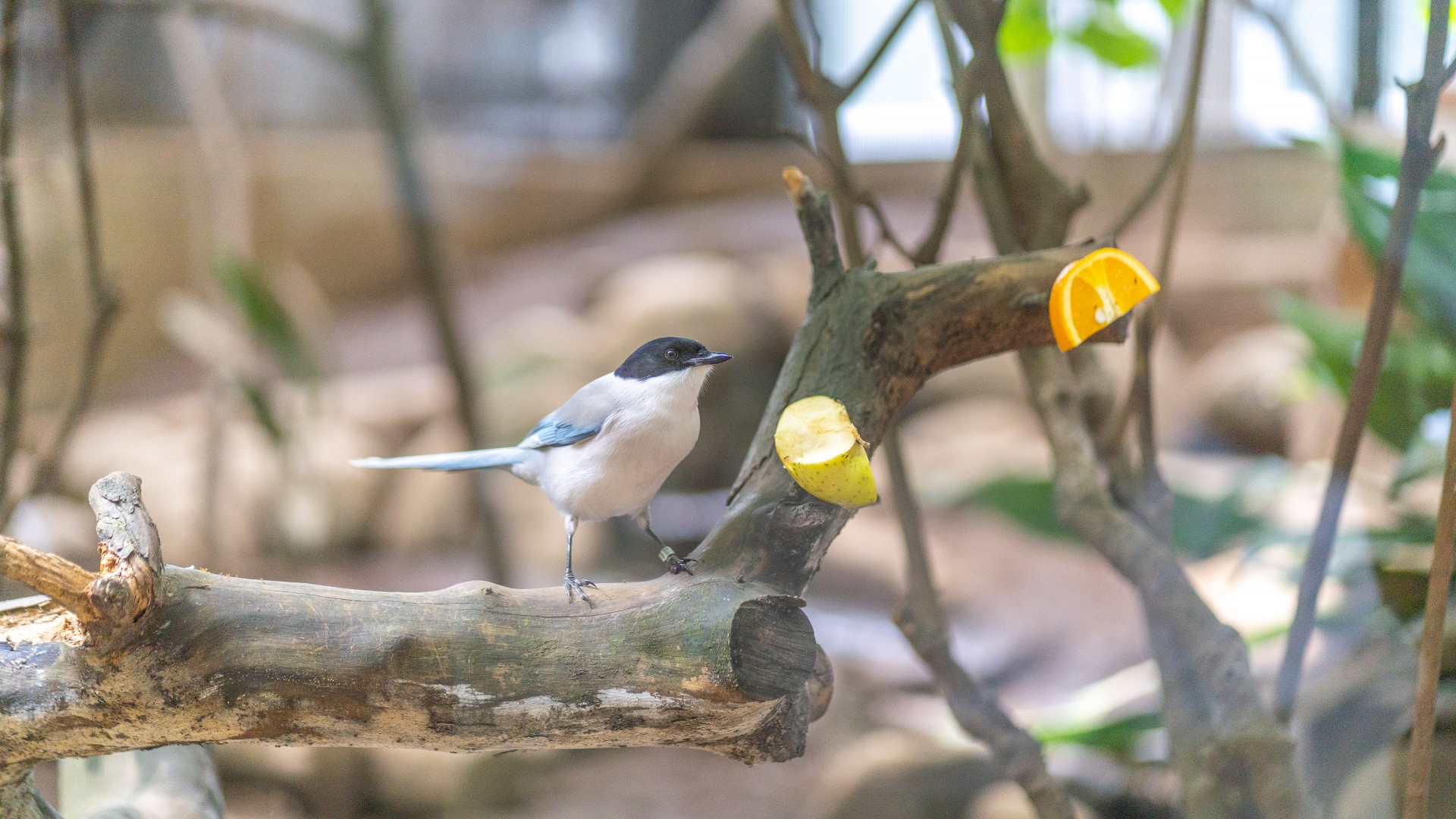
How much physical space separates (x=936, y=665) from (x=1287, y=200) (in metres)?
3.98

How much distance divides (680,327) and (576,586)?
2.10m

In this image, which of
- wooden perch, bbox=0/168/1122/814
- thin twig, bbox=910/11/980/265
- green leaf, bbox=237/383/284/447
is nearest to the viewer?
wooden perch, bbox=0/168/1122/814

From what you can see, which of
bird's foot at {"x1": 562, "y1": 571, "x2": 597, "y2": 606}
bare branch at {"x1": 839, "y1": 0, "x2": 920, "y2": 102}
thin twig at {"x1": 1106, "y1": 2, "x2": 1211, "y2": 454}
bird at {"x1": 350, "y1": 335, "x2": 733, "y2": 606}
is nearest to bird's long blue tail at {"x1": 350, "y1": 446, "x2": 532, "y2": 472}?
bird at {"x1": 350, "y1": 335, "x2": 733, "y2": 606}

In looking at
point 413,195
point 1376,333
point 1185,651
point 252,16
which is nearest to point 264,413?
point 413,195

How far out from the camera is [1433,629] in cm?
113

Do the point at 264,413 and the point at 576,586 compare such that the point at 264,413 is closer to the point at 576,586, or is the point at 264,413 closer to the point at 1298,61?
the point at 576,586

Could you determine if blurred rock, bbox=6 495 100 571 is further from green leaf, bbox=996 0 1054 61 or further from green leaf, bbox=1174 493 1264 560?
green leaf, bbox=1174 493 1264 560

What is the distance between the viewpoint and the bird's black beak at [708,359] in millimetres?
903

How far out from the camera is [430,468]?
3.28ft

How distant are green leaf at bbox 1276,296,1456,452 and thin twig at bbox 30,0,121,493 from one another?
7.01 ft

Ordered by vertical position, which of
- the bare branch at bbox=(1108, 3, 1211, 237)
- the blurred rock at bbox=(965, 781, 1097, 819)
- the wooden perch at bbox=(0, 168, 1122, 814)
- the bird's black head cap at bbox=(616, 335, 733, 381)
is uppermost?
the bare branch at bbox=(1108, 3, 1211, 237)

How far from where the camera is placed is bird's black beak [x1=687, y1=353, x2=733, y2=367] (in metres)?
0.90

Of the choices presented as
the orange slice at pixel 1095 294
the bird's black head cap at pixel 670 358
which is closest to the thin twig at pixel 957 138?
the orange slice at pixel 1095 294

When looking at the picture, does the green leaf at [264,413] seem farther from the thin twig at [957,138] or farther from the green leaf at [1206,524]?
the green leaf at [1206,524]
